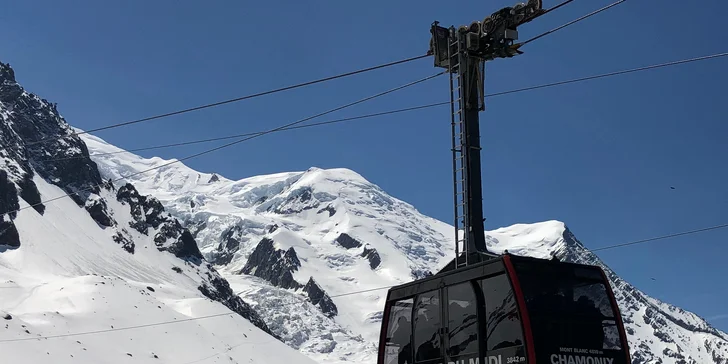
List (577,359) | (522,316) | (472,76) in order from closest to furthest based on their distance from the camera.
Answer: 1. (522,316)
2. (577,359)
3. (472,76)

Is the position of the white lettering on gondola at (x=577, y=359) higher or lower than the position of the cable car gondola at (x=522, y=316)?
lower

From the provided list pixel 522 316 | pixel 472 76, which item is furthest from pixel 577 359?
pixel 472 76

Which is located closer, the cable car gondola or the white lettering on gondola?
the white lettering on gondola

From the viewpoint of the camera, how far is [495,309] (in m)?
13.7

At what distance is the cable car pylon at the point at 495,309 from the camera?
522 inches

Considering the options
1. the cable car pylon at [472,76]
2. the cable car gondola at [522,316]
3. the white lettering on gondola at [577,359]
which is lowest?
the white lettering on gondola at [577,359]

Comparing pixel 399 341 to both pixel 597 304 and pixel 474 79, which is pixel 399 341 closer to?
pixel 597 304

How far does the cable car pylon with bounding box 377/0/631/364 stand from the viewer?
13.3m

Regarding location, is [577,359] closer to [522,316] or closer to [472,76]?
[522,316]

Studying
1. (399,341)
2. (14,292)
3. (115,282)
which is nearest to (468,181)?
(399,341)

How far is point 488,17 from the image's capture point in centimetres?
1853

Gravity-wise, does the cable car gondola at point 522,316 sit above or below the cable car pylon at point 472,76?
below

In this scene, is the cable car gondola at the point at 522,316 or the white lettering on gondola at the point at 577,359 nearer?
the white lettering on gondola at the point at 577,359

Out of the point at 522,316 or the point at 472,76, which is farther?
the point at 472,76
